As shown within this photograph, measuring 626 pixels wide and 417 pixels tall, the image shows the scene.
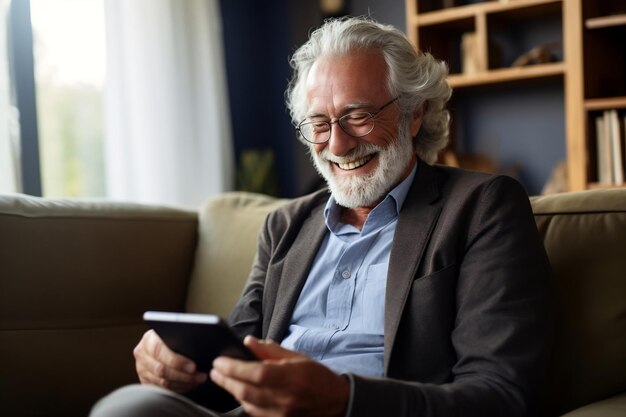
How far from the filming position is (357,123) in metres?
1.68

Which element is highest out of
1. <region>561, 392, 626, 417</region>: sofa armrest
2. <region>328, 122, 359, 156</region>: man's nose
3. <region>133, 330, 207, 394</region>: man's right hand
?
<region>328, 122, 359, 156</region>: man's nose

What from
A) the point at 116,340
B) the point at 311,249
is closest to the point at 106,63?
the point at 116,340

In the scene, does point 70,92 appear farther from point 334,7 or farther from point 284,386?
point 284,386

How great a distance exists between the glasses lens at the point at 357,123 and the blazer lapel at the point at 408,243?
16cm

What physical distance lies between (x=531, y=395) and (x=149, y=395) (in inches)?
24.2

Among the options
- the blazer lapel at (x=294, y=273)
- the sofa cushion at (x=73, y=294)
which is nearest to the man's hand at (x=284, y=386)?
the blazer lapel at (x=294, y=273)

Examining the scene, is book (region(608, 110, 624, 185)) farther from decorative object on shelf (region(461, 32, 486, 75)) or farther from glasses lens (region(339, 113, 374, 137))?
glasses lens (region(339, 113, 374, 137))

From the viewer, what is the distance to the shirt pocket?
1.50 m

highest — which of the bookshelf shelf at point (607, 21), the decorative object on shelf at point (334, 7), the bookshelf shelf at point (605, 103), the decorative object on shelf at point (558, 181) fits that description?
the decorative object on shelf at point (334, 7)


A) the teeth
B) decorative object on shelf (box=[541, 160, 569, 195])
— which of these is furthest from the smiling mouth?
decorative object on shelf (box=[541, 160, 569, 195])

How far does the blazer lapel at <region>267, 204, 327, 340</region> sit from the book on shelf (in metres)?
1.71

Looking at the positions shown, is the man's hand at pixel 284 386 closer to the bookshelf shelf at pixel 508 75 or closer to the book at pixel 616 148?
the book at pixel 616 148

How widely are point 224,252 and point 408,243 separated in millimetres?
762

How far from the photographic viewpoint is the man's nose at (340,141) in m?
1.68
